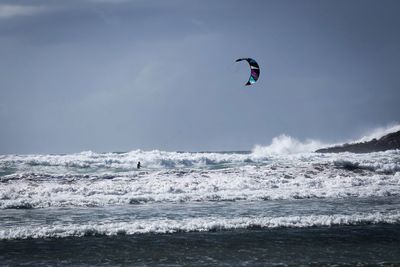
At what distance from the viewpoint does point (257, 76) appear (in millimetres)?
20875

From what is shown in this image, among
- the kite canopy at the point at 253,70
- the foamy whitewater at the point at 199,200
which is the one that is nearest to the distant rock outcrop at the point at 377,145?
the foamy whitewater at the point at 199,200

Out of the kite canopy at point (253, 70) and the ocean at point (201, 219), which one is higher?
the kite canopy at point (253, 70)

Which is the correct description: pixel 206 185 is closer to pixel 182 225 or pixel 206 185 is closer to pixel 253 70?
pixel 253 70

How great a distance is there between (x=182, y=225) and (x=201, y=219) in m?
1.10

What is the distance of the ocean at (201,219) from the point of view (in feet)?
30.1

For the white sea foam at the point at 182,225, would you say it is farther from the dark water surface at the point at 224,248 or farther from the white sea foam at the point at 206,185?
the white sea foam at the point at 206,185

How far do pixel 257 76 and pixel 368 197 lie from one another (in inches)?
299

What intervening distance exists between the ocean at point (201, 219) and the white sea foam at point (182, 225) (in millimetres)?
29

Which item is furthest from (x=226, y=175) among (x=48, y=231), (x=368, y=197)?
(x=48, y=231)

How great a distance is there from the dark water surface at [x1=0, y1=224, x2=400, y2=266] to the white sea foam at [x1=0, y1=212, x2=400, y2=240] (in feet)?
1.38

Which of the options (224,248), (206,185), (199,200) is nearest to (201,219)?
(224,248)

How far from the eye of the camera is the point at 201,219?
42.8ft

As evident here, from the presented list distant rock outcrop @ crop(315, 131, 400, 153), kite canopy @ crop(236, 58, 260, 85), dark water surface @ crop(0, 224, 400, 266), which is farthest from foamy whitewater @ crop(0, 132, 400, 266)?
distant rock outcrop @ crop(315, 131, 400, 153)

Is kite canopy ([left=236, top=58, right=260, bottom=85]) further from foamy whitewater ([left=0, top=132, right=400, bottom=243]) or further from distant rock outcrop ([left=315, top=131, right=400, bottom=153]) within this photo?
distant rock outcrop ([left=315, top=131, right=400, bottom=153])
